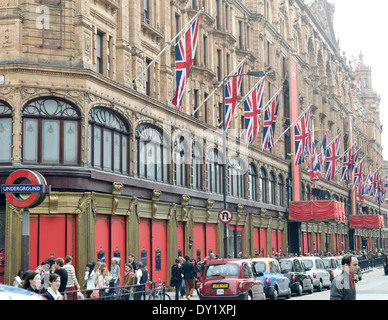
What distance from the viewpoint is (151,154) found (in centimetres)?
3303

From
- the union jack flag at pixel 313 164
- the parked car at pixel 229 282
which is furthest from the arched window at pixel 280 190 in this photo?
the parked car at pixel 229 282

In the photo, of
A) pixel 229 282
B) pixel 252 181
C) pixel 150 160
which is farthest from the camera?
pixel 252 181

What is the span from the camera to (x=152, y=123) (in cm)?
3281

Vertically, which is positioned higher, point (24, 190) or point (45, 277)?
point (24, 190)

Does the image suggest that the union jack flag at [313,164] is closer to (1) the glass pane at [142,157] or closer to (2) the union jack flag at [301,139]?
(2) the union jack flag at [301,139]

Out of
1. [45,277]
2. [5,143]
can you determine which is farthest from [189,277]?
[45,277]

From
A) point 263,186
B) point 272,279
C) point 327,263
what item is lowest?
point 272,279

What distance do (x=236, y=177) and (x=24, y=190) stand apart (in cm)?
3081

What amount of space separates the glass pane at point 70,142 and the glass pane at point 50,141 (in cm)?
31

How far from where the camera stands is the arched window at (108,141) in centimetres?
2752

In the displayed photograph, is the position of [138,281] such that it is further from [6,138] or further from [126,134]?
[126,134]

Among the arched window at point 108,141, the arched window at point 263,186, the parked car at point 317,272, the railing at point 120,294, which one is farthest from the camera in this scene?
the arched window at point 263,186

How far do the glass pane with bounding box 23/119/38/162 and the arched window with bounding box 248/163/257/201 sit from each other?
2509 cm
